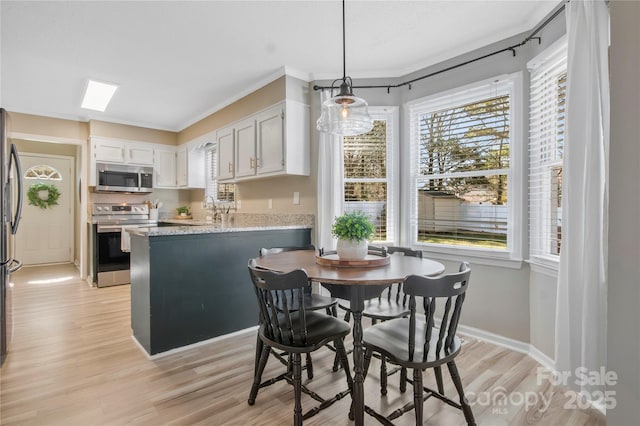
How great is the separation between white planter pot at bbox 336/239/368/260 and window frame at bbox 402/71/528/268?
1.45 meters

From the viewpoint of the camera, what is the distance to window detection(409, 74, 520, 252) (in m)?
2.87

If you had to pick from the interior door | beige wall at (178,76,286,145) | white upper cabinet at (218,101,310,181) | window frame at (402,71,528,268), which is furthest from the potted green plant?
the interior door

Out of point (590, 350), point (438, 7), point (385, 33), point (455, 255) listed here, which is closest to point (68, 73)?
point (385, 33)

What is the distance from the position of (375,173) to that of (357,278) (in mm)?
2088

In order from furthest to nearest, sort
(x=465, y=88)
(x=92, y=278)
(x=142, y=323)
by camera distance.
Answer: (x=92, y=278)
(x=465, y=88)
(x=142, y=323)

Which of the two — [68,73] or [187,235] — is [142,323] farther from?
[68,73]

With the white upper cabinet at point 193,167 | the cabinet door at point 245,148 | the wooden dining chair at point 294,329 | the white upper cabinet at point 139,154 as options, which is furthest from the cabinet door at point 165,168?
the wooden dining chair at point 294,329

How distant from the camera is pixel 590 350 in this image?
74.1 inches

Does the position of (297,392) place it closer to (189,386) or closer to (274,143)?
(189,386)

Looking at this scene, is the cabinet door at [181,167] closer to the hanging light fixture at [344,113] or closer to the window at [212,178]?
the window at [212,178]

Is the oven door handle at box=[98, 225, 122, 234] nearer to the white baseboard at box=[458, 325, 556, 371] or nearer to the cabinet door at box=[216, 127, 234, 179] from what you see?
the cabinet door at box=[216, 127, 234, 179]

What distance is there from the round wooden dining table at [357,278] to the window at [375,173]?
1390 mm

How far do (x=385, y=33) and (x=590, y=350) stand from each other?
103 inches

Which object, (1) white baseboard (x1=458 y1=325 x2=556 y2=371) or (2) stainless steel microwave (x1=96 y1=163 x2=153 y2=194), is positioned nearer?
(1) white baseboard (x1=458 y1=325 x2=556 y2=371)
